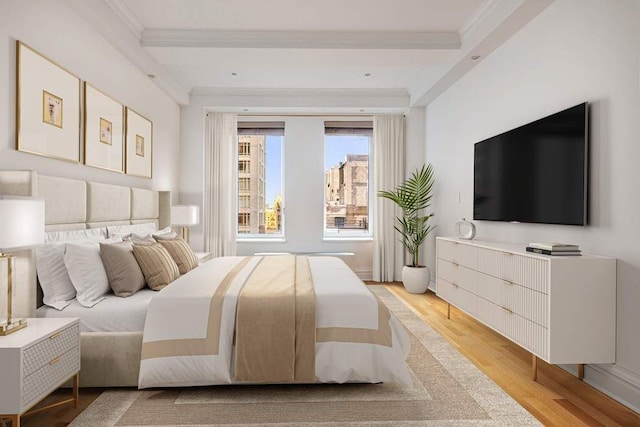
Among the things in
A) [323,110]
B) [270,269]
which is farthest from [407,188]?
[270,269]

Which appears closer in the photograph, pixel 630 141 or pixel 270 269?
pixel 630 141

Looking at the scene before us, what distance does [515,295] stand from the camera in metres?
2.64

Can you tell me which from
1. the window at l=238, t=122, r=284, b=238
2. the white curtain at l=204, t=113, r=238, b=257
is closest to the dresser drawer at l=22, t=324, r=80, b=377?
the white curtain at l=204, t=113, r=238, b=257

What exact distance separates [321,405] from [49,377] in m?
1.35

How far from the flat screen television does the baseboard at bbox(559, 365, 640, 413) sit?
2.88 ft

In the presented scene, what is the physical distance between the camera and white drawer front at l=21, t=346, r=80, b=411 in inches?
68.7

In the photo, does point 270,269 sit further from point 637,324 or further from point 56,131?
point 637,324

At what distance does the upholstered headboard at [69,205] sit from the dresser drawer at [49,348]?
14.8 inches

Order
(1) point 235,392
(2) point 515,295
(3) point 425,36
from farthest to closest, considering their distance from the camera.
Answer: (3) point 425,36 < (2) point 515,295 < (1) point 235,392

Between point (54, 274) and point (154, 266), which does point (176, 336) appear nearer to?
point (154, 266)

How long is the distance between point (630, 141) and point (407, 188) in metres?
3.43

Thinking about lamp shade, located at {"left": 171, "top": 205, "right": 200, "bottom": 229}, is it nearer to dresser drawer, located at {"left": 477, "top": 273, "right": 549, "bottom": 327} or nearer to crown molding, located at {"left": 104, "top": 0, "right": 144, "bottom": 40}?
crown molding, located at {"left": 104, "top": 0, "right": 144, "bottom": 40}

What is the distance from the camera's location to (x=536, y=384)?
2469 mm

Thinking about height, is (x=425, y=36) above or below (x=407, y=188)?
above
